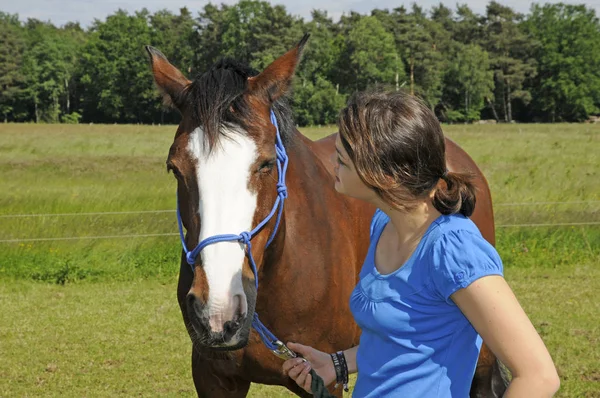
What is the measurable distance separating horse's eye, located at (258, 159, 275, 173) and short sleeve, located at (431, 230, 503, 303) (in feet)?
3.23

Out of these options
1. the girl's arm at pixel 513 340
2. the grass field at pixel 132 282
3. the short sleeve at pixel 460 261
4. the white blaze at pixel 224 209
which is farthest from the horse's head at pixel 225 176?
the grass field at pixel 132 282

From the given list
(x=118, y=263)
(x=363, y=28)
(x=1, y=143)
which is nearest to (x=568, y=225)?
(x=118, y=263)

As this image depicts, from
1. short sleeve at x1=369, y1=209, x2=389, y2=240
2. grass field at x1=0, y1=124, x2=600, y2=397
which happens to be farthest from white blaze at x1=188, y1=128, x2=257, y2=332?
grass field at x1=0, y1=124, x2=600, y2=397

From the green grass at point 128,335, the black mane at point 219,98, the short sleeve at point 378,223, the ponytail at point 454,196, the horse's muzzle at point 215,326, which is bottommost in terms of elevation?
the green grass at point 128,335

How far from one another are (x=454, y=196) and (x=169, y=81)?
152cm

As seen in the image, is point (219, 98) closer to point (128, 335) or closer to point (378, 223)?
point (378, 223)

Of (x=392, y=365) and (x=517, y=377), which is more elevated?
(x=517, y=377)

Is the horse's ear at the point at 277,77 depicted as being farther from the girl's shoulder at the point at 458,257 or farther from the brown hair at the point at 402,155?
the girl's shoulder at the point at 458,257

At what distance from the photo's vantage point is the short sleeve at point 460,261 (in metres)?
1.44

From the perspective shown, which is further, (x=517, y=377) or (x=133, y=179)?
(x=133, y=179)

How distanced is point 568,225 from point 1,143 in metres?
21.8

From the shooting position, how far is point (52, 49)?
65312 millimetres

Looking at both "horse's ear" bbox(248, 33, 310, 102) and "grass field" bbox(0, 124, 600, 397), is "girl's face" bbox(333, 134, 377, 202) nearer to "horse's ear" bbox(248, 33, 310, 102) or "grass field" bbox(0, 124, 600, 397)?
"horse's ear" bbox(248, 33, 310, 102)

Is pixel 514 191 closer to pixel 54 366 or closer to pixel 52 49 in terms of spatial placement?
pixel 54 366
